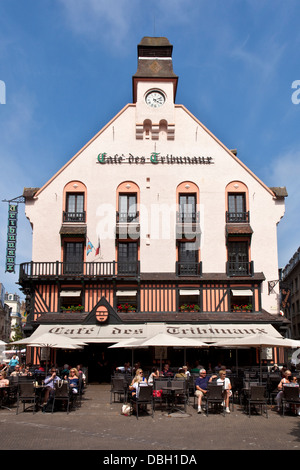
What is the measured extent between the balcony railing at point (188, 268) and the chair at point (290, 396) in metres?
14.3

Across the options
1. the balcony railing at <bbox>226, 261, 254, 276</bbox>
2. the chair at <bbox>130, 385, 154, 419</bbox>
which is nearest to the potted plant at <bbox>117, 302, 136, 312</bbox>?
the balcony railing at <bbox>226, 261, 254, 276</bbox>

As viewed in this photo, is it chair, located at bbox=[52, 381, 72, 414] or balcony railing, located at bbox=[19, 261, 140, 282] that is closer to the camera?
chair, located at bbox=[52, 381, 72, 414]

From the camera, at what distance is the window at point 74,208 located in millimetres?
30344

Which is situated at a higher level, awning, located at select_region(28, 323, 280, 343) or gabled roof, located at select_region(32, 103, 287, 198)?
gabled roof, located at select_region(32, 103, 287, 198)

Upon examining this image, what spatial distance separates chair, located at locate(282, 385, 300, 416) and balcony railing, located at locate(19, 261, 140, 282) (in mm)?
14722

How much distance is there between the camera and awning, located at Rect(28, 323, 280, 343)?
25.9 metres

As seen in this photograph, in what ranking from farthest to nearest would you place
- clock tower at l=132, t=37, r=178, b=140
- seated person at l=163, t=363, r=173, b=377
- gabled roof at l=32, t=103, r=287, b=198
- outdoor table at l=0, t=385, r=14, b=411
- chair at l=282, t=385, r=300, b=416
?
clock tower at l=132, t=37, r=178, b=140, gabled roof at l=32, t=103, r=287, b=198, seated person at l=163, t=363, r=173, b=377, outdoor table at l=0, t=385, r=14, b=411, chair at l=282, t=385, r=300, b=416

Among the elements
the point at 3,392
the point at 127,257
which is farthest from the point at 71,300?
the point at 3,392

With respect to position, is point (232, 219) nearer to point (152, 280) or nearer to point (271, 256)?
point (271, 256)

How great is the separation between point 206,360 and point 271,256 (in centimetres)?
729

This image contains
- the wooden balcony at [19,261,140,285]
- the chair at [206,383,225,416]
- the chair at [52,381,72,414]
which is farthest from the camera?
the wooden balcony at [19,261,140,285]

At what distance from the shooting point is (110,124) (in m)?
31.6

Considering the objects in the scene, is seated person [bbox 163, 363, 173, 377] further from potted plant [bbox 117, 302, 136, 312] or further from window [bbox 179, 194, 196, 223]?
window [bbox 179, 194, 196, 223]
